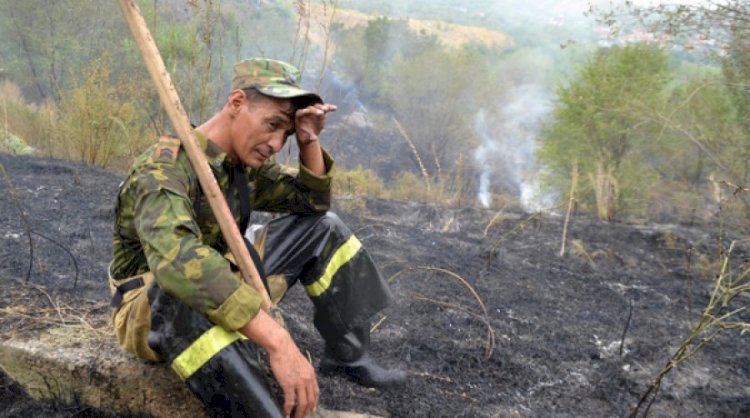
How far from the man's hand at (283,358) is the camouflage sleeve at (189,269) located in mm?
49

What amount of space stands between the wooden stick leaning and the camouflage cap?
298mm

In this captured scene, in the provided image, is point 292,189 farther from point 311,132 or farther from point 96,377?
point 96,377

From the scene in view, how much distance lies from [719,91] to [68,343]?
12.7 metres

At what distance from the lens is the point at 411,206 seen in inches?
305

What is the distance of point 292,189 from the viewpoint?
7.46 ft

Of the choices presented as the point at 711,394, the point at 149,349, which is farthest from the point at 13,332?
the point at 711,394

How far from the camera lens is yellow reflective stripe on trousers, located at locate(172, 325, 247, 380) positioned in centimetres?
155

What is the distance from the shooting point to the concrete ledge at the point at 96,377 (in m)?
1.91

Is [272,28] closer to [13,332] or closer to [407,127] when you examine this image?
[407,127]

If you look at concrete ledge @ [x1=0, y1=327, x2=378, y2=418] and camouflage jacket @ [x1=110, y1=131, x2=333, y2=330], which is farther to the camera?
concrete ledge @ [x1=0, y1=327, x2=378, y2=418]

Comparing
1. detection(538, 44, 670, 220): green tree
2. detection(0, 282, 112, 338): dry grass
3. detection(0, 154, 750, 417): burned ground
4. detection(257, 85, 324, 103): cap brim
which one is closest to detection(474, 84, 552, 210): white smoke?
detection(538, 44, 670, 220): green tree

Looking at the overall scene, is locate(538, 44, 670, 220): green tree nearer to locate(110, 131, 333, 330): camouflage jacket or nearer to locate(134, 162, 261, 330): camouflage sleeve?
locate(110, 131, 333, 330): camouflage jacket

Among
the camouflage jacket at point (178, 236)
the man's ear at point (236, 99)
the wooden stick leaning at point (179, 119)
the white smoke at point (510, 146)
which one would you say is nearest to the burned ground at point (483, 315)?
the camouflage jacket at point (178, 236)

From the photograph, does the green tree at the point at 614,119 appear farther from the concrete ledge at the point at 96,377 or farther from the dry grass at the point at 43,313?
the concrete ledge at the point at 96,377
